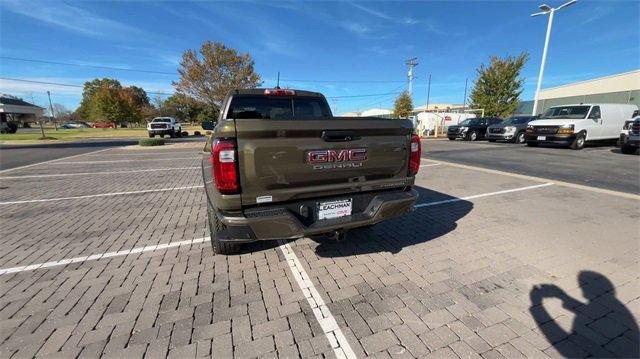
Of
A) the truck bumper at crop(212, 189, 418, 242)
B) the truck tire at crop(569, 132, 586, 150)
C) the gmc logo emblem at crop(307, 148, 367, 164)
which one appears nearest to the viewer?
the truck bumper at crop(212, 189, 418, 242)

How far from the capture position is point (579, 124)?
45.5ft

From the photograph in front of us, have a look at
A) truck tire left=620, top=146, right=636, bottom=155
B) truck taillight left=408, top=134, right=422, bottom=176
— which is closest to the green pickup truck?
truck taillight left=408, top=134, right=422, bottom=176

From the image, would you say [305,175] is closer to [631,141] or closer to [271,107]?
[271,107]

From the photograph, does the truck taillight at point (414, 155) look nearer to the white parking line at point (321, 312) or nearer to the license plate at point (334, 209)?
the license plate at point (334, 209)

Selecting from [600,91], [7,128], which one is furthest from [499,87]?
[7,128]

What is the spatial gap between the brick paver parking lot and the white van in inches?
456

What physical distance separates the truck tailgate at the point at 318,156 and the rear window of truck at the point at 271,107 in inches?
61.4

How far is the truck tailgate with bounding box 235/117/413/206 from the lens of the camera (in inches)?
98.5

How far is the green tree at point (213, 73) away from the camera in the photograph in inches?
966

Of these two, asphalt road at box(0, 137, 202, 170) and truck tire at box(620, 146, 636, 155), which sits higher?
truck tire at box(620, 146, 636, 155)

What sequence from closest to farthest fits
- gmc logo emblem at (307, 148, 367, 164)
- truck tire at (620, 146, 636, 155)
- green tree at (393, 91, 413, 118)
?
gmc logo emblem at (307, 148, 367, 164) < truck tire at (620, 146, 636, 155) < green tree at (393, 91, 413, 118)

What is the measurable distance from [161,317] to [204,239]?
5.43 feet

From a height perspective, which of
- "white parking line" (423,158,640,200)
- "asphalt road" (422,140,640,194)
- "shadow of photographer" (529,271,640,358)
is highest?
"asphalt road" (422,140,640,194)

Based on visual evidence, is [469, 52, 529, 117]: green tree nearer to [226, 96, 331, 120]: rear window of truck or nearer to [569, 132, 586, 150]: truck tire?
[569, 132, 586, 150]: truck tire
